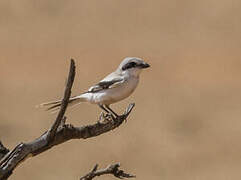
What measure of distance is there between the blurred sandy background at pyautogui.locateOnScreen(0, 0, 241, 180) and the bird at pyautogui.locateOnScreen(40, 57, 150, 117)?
7.72 m

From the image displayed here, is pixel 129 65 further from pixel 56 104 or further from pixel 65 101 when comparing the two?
pixel 65 101

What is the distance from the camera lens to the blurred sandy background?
16.3m

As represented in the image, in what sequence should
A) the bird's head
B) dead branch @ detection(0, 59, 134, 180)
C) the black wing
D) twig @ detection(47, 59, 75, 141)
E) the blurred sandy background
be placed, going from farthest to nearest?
the blurred sandy background < the bird's head < the black wing < dead branch @ detection(0, 59, 134, 180) < twig @ detection(47, 59, 75, 141)

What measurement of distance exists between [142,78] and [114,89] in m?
14.1

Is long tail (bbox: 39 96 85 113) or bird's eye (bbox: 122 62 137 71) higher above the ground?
bird's eye (bbox: 122 62 137 71)

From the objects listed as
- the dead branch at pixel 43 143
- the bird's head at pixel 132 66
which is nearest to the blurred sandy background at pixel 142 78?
the bird's head at pixel 132 66

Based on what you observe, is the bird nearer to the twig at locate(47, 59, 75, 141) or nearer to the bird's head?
the bird's head

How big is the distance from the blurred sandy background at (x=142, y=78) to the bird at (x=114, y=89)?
7.72 m

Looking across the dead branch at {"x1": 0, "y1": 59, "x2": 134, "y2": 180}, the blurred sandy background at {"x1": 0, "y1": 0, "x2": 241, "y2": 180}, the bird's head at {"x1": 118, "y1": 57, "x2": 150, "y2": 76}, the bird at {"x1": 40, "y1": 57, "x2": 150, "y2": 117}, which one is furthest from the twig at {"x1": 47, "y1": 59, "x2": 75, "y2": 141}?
the blurred sandy background at {"x1": 0, "y1": 0, "x2": 241, "y2": 180}

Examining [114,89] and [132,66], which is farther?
[132,66]

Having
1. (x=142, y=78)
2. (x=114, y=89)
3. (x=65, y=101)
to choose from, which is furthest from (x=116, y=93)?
(x=142, y=78)

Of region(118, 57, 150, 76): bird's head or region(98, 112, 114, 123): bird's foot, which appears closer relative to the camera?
region(98, 112, 114, 123): bird's foot

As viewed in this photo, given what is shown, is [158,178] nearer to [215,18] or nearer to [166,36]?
[166,36]

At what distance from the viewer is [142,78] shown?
20156 mm
